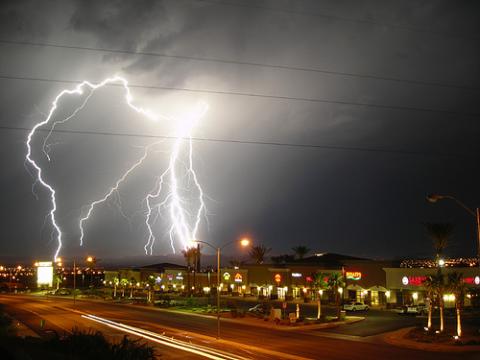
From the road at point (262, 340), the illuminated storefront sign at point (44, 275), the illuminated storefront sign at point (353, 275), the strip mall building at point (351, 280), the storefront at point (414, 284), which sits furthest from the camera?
the illuminated storefront sign at point (44, 275)

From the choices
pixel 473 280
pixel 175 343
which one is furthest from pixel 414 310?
pixel 175 343

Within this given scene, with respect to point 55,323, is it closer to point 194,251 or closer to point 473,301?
point 473,301

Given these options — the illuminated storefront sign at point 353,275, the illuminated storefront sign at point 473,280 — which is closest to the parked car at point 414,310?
the illuminated storefront sign at point 473,280

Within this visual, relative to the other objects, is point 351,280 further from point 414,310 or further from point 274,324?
point 274,324

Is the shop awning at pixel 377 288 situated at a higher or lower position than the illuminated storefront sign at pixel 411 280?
lower

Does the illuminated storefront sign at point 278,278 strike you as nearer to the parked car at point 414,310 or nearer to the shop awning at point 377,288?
the shop awning at point 377,288

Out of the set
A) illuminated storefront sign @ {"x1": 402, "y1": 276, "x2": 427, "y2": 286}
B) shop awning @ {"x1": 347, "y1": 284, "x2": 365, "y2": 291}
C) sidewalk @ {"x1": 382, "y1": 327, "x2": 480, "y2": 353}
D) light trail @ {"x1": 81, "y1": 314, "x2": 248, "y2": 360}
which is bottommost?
light trail @ {"x1": 81, "y1": 314, "x2": 248, "y2": 360}

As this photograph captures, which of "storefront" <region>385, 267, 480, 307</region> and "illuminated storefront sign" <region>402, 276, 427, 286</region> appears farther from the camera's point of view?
"illuminated storefront sign" <region>402, 276, 427, 286</region>

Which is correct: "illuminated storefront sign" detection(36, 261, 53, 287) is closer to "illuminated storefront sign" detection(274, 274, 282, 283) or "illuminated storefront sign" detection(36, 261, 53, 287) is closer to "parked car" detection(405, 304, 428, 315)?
"illuminated storefront sign" detection(274, 274, 282, 283)

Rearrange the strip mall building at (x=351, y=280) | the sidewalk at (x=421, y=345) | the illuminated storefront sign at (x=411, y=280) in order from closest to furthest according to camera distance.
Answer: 1. the sidewalk at (x=421, y=345)
2. the strip mall building at (x=351, y=280)
3. the illuminated storefront sign at (x=411, y=280)

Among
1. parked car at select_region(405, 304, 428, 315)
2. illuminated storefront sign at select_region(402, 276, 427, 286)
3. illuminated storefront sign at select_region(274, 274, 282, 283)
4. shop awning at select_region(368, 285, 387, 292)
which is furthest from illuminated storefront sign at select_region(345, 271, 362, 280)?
illuminated storefront sign at select_region(274, 274, 282, 283)

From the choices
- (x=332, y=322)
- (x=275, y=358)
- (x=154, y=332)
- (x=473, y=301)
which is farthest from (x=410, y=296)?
(x=275, y=358)

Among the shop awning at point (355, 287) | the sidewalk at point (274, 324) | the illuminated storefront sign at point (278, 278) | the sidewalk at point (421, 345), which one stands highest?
the illuminated storefront sign at point (278, 278)

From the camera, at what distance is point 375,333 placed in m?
35.6
